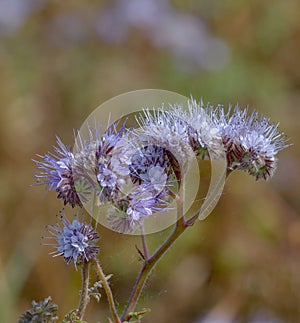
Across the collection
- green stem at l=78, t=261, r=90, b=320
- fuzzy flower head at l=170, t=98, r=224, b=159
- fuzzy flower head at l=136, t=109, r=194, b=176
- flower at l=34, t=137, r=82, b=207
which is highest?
fuzzy flower head at l=170, t=98, r=224, b=159

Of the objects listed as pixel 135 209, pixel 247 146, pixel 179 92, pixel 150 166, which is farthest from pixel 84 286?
pixel 179 92

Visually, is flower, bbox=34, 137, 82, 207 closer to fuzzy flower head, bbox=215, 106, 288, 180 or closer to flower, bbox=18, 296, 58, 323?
flower, bbox=18, 296, 58, 323

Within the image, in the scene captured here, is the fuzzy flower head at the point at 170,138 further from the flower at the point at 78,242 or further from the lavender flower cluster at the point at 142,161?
the flower at the point at 78,242

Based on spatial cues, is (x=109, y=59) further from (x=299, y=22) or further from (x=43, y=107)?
(x=299, y=22)

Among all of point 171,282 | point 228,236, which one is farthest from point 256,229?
point 171,282

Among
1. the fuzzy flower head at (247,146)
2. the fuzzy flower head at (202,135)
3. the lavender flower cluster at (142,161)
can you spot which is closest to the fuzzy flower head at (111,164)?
the lavender flower cluster at (142,161)

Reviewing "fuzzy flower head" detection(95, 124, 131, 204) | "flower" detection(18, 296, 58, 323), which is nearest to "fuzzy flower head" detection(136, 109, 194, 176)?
"fuzzy flower head" detection(95, 124, 131, 204)
